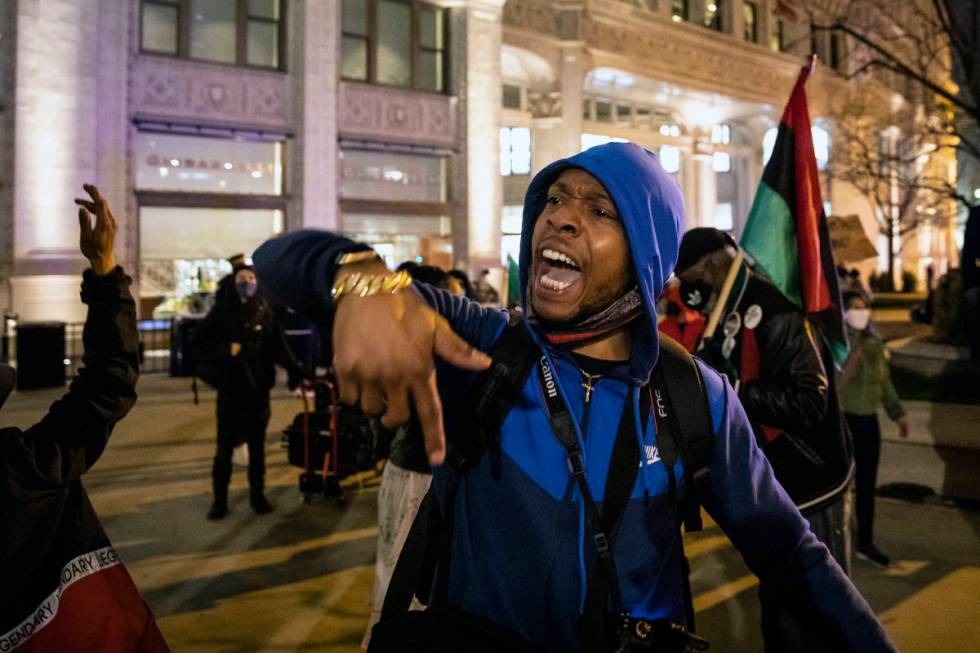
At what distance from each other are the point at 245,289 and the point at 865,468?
524 cm

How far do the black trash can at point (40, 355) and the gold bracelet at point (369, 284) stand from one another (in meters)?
13.1

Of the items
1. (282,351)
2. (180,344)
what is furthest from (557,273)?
(180,344)

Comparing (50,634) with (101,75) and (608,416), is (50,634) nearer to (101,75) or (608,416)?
(608,416)

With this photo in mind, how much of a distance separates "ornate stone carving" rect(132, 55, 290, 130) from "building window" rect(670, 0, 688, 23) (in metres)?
16.9

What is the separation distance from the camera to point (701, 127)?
33.2 meters

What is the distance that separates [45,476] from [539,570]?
4.74 ft

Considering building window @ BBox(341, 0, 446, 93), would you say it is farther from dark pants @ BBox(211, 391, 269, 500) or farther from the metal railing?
dark pants @ BBox(211, 391, 269, 500)

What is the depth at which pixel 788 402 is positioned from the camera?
11.5 feet

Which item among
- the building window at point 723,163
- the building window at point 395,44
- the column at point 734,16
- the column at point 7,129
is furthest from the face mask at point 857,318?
the building window at point 723,163

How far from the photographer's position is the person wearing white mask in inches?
226

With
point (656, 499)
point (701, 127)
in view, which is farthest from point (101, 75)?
Answer: point (701, 127)

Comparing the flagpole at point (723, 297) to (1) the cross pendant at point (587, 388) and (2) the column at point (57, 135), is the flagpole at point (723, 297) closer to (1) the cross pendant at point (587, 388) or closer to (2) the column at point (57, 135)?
(1) the cross pendant at point (587, 388)

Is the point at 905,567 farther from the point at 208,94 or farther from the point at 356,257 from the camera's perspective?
the point at 208,94

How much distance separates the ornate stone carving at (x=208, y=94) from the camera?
17500 mm
